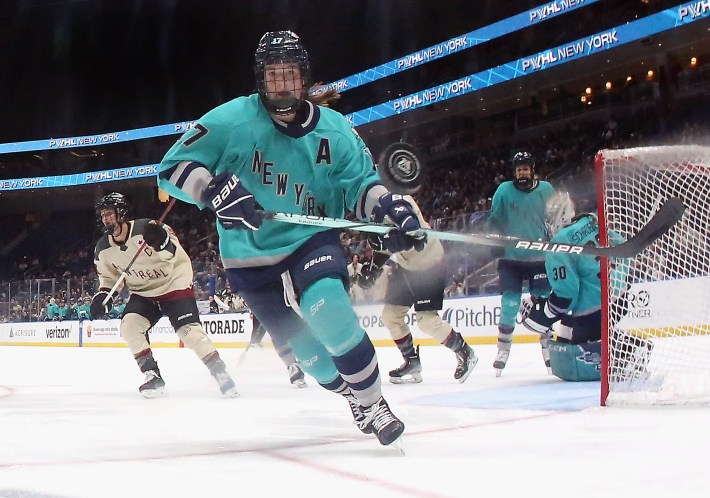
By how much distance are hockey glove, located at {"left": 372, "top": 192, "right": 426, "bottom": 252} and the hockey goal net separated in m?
1.22

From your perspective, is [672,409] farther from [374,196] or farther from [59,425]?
[59,425]

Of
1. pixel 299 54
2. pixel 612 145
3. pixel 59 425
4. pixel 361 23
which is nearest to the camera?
pixel 299 54

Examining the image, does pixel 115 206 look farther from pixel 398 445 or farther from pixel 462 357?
pixel 398 445

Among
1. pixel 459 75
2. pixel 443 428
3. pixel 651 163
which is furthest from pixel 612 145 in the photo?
pixel 443 428

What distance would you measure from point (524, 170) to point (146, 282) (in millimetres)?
2519

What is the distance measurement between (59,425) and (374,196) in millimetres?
1771

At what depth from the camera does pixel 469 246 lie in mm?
9352

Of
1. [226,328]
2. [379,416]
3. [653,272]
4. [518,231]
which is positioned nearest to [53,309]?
[226,328]

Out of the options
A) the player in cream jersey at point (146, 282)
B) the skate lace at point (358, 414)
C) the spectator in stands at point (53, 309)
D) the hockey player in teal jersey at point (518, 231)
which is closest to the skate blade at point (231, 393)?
the player in cream jersey at point (146, 282)

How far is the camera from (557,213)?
5.12 m

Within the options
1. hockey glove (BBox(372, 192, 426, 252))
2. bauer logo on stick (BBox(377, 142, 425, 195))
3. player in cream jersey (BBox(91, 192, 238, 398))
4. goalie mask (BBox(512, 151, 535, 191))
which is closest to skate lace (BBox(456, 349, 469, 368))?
goalie mask (BBox(512, 151, 535, 191))

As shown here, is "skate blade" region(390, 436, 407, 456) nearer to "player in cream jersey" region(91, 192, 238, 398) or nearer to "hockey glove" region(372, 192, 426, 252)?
"hockey glove" region(372, 192, 426, 252)

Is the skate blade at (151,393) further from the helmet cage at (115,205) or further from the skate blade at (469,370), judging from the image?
the skate blade at (469,370)

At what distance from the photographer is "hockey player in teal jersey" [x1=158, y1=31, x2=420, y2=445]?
7.25ft
